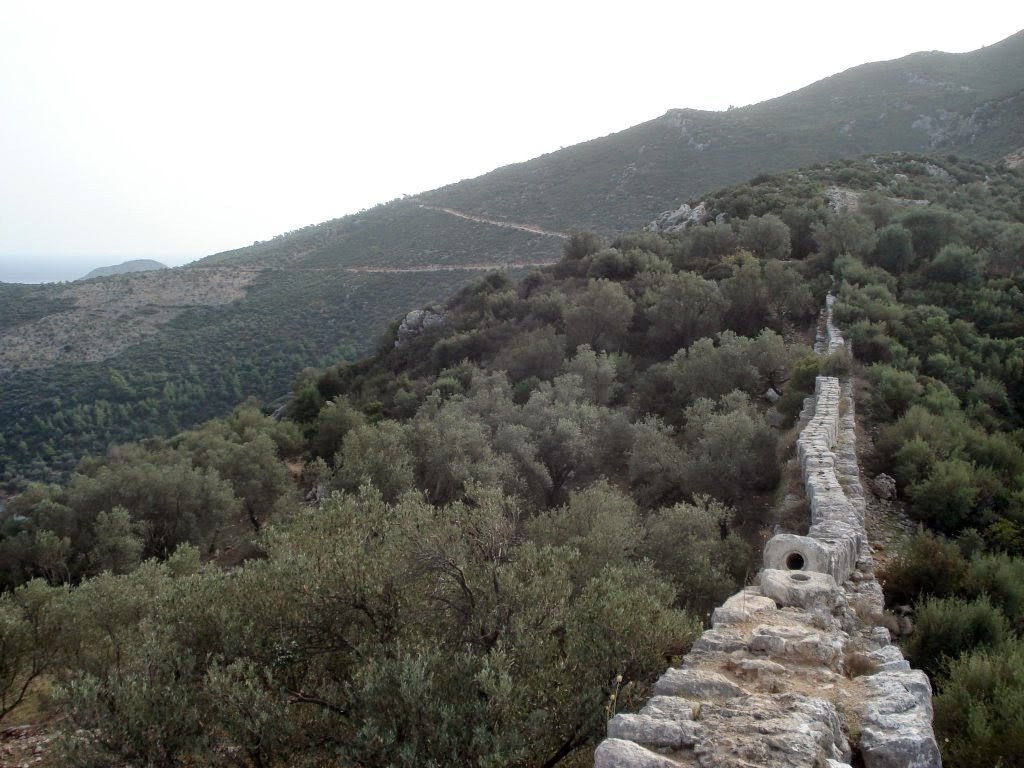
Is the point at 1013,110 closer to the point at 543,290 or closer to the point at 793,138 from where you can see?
the point at 793,138

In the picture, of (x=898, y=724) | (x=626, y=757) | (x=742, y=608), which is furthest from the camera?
(x=742, y=608)

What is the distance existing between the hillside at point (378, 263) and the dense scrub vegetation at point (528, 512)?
13.4 meters

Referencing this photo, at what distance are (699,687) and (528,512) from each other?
10.1 metres

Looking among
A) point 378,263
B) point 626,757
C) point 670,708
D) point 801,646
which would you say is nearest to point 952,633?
point 801,646

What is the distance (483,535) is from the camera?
728cm

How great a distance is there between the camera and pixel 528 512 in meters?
15.1

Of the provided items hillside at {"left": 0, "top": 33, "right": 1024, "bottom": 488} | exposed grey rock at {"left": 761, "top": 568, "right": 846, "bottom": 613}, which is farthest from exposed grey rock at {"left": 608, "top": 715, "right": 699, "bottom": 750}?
hillside at {"left": 0, "top": 33, "right": 1024, "bottom": 488}

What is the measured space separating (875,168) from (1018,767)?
44.5 meters

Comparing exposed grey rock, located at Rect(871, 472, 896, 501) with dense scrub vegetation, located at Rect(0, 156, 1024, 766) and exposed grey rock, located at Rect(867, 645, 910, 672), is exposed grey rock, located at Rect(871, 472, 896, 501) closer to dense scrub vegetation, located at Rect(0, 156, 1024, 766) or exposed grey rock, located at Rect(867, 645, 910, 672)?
dense scrub vegetation, located at Rect(0, 156, 1024, 766)

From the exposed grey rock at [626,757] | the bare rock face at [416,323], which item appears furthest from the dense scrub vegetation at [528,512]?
the exposed grey rock at [626,757]

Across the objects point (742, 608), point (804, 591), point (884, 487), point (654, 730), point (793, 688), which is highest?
point (654, 730)

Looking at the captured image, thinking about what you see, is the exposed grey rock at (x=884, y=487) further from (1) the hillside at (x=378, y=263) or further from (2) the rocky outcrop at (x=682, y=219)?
(1) the hillside at (x=378, y=263)

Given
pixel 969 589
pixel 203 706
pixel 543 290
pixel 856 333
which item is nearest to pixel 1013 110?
pixel 543 290

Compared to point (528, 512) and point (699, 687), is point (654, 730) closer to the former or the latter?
point (699, 687)
